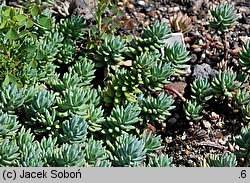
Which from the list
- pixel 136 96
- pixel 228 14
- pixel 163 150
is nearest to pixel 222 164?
pixel 163 150

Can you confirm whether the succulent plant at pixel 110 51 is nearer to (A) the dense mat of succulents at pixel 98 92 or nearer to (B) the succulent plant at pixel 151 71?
(A) the dense mat of succulents at pixel 98 92

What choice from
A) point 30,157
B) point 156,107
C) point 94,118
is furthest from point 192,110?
point 30,157

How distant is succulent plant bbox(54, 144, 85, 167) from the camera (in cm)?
332

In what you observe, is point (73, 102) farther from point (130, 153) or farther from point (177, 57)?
point (177, 57)

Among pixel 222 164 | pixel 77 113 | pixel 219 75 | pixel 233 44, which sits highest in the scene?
pixel 233 44

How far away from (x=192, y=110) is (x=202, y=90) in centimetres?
15

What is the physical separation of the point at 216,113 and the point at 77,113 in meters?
0.96

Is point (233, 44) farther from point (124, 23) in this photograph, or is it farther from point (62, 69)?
point (62, 69)

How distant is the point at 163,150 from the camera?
387 cm

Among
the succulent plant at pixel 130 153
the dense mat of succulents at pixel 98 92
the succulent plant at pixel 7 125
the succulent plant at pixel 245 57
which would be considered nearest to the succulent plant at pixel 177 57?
the dense mat of succulents at pixel 98 92

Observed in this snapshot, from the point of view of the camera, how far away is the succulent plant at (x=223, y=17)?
4.15 metres

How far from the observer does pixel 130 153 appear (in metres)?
3.38

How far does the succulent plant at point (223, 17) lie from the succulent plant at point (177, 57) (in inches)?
14.9

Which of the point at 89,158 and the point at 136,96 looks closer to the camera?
the point at 89,158
